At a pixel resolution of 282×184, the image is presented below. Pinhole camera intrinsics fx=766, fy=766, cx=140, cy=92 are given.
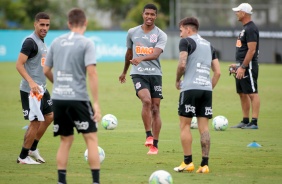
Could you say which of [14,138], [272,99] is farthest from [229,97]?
Answer: [14,138]

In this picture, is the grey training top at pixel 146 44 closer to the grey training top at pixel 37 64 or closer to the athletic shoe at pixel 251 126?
the grey training top at pixel 37 64

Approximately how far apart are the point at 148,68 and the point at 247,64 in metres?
3.51

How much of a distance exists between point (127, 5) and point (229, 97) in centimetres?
4813

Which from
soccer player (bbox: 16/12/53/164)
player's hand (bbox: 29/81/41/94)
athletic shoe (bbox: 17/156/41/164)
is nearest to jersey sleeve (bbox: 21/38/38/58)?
soccer player (bbox: 16/12/53/164)

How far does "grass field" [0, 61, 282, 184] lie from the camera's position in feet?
35.7

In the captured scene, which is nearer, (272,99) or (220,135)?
(220,135)

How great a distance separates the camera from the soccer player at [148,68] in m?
13.8

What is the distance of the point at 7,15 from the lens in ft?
198

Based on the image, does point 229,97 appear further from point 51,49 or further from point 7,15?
point 7,15

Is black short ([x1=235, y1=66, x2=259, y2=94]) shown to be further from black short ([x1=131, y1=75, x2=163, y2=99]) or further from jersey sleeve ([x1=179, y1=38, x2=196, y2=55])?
jersey sleeve ([x1=179, y1=38, x2=196, y2=55])

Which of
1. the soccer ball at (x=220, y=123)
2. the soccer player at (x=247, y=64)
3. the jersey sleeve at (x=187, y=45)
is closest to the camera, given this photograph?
the jersey sleeve at (x=187, y=45)

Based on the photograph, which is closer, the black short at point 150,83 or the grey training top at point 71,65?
the grey training top at point 71,65

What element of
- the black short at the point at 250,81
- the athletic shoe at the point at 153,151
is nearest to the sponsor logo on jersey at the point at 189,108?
the athletic shoe at the point at 153,151

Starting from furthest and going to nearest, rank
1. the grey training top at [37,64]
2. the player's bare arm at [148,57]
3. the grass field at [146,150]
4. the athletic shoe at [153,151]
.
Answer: the player's bare arm at [148,57] → the athletic shoe at [153,151] → the grey training top at [37,64] → the grass field at [146,150]
